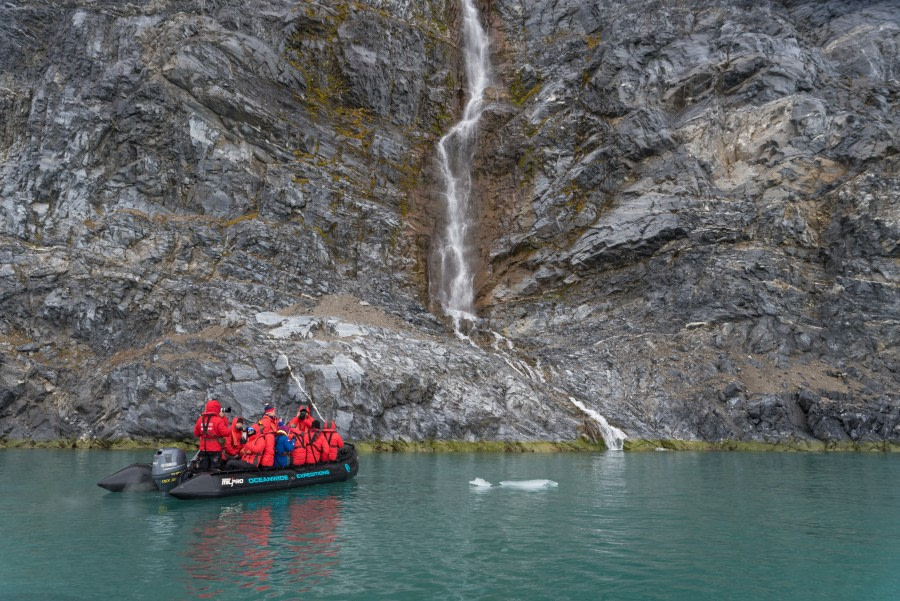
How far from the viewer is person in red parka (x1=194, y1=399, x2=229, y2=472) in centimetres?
1956

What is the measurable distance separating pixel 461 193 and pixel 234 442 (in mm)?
37338

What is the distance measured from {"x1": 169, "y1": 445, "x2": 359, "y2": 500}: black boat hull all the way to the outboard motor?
14.9 inches

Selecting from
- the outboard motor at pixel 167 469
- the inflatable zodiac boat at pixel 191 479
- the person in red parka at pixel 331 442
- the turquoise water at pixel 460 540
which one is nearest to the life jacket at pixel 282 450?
the inflatable zodiac boat at pixel 191 479

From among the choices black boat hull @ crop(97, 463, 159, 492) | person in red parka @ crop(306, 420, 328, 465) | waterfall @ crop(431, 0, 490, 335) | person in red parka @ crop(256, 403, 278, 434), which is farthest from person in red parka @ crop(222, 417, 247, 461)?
waterfall @ crop(431, 0, 490, 335)

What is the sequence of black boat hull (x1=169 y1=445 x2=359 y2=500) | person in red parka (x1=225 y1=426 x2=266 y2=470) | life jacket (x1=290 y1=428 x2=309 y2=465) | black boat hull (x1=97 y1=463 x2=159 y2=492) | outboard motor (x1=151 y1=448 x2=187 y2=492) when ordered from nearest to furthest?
black boat hull (x1=169 y1=445 x2=359 y2=500), outboard motor (x1=151 y1=448 x2=187 y2=492), black boat hull (x1=97 y1=463 x2=159 y2=492), person in red parka (x1=225 y1=426 x2=266 y2=470), life jacket (x1=290 y1=428 x2=309 y2=465)

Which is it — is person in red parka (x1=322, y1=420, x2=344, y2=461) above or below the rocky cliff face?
below

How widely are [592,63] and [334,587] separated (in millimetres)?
54446

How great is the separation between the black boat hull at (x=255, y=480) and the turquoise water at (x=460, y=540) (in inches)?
14.5

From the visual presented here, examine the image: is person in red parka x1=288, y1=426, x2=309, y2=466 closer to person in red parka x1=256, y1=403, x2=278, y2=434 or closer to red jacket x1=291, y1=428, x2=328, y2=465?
red jacket x1=291, y1=428, x2=328, y2=465

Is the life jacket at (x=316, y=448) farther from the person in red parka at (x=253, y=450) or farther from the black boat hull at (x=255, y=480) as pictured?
the person in red parka at (x=253, y=450)

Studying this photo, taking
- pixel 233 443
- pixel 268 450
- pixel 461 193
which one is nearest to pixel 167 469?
pixel 233 443

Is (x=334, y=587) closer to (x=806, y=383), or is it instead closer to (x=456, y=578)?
(x=456, y=578)

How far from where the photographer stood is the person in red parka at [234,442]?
66.3 feet

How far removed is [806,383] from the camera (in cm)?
3872
